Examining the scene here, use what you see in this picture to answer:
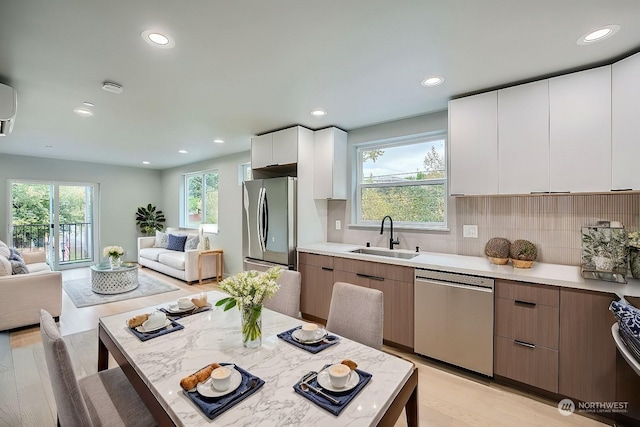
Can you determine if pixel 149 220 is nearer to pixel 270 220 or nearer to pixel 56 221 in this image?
pixel 56 221

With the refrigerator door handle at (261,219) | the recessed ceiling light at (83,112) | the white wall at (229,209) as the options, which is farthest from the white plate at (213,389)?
the white wall at (229,209)

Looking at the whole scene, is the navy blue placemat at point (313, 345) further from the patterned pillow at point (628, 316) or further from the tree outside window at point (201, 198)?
the tree outside window at point (201, 198)

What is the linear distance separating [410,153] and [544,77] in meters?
1.37

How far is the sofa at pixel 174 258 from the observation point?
526 centimetres

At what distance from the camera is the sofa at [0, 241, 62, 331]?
10.6 ft

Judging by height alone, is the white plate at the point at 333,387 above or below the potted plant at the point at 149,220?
below

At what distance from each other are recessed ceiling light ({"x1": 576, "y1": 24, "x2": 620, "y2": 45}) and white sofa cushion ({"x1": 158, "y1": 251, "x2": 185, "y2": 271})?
5.85 meters

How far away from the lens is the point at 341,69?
7.31 ft

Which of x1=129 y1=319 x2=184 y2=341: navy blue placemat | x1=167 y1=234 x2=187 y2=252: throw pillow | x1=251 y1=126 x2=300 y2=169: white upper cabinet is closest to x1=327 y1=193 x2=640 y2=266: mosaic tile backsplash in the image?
x1=251 y1=126 x2=300 y2=169: white upper cabinet

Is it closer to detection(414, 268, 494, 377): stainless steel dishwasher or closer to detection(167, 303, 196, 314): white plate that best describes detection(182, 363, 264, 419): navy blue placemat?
detection(167, 303, 196, 314): white plate

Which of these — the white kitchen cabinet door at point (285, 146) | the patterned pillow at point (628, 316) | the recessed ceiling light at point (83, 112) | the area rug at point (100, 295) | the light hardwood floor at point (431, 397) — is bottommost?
the light hardwood floor at point (431, 397)

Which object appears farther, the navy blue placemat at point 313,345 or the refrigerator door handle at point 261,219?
the refrigerator door handle at point 261,219

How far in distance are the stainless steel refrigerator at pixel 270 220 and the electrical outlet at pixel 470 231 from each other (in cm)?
189

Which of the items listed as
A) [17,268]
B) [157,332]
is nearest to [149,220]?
[17,268]
